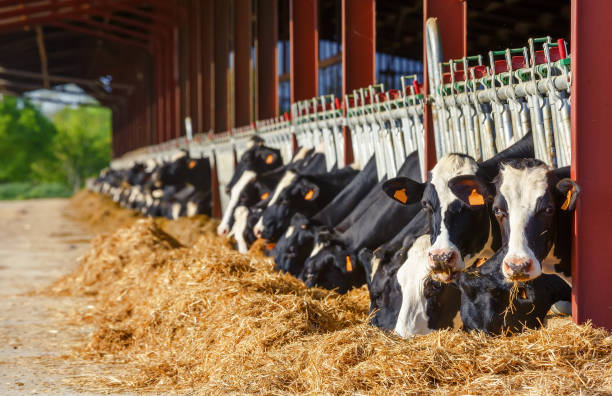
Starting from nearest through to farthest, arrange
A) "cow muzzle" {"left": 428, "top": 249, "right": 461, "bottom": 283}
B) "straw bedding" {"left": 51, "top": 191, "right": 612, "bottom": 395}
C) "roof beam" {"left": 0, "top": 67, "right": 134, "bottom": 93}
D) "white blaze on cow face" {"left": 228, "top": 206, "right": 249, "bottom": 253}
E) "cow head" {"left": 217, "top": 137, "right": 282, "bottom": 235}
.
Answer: "straw bedding" {"left": 51, "top": 191, "right": 612, "bottom": 395}, "cow muzzle" {"left": 428, "top": 249, "right": 461, "bottom": 283}, "white blaze on cow face" {"left": 228, "top": 206, "right": 249, "bottom": 253}, "cow head" {"left": 217, "top": 137, "right": 282, "bottom": 235}, "roof beam" {"left": 0, "top": 67, "right": 134, "bottom": 93}

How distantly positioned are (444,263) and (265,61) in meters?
10.6

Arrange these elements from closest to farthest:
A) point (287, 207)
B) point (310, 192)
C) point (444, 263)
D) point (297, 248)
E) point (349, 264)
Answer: point (444, 263)
point (349, 264)
point (297, 248)
point (310, 192)
point (287, 207)

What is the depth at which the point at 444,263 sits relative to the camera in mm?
4336

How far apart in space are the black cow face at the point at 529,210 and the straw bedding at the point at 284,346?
1.32 feet

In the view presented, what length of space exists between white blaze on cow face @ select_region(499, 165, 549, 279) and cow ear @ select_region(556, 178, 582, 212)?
0.07 metres

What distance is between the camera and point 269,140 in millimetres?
12438

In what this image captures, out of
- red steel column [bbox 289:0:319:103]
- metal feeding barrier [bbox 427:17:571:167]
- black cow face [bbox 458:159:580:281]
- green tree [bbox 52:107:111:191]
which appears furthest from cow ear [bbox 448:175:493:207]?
green tree [bbox 52:107:111:191]

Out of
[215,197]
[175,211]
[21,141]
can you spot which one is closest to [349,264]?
A: [215,197]

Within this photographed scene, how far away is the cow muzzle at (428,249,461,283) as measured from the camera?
4340 mm

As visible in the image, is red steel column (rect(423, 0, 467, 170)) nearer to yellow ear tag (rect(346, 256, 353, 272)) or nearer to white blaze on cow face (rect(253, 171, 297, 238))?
yellow ear tag (rect(346, 256, 353, 272))

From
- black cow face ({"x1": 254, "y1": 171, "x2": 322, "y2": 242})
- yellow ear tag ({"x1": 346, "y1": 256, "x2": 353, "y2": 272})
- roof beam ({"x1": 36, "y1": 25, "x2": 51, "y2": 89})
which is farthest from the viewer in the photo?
roof beam ({"x1": 36, "y1": 25, "x2": 51, "y2": 89})

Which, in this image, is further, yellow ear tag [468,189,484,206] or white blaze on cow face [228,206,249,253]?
white blaze on cow face [228,206,249,253]

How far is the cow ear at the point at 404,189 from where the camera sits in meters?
4.98

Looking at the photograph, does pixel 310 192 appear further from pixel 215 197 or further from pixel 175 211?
pixel 175 211
